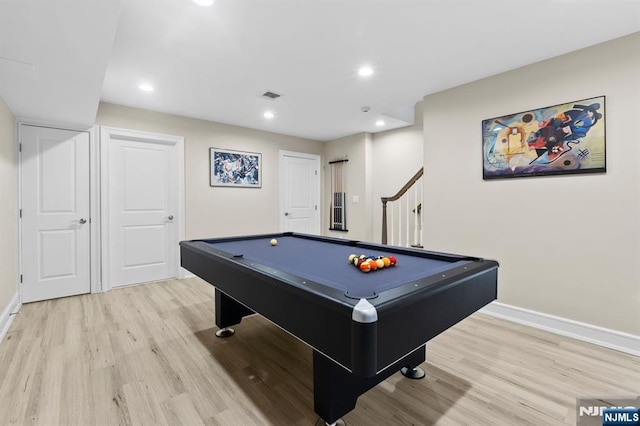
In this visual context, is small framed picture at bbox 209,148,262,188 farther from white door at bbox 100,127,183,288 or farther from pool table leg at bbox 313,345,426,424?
pool table leg at bbox 313,345,426,424

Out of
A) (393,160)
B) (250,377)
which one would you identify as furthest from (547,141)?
(250,377)

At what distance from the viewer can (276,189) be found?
5.34 metres

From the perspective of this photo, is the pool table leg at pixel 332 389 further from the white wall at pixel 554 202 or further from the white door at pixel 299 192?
the white door at pixel 299 192

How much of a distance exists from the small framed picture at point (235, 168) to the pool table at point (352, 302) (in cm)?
252

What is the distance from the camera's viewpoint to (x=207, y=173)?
4.48 m

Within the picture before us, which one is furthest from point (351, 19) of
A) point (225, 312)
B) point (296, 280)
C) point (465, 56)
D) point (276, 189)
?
point (276, 189)

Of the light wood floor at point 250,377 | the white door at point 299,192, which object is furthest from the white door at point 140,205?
the white door at point 299,192

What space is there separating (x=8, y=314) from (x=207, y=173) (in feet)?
8.56

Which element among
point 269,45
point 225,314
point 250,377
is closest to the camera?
point 250,377

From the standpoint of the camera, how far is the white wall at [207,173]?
3953mm

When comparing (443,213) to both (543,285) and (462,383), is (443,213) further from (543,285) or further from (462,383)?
(462,383)

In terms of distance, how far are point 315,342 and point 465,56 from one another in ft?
8.73

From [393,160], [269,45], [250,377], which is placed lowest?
[250,377]

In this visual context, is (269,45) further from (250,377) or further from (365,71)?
(250,377)
